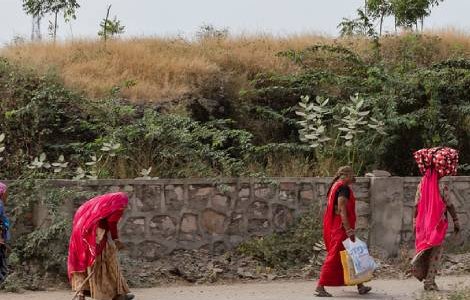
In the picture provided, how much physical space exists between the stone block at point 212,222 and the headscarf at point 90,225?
3041mm

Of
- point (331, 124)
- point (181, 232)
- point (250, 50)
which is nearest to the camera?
point (181, 232)

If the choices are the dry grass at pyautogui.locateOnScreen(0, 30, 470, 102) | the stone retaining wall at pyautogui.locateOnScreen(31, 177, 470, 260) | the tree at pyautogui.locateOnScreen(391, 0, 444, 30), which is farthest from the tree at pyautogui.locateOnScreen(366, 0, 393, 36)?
the stone retaining wall at pyautogui.locateOnScreen(31, 177, 470, 260)

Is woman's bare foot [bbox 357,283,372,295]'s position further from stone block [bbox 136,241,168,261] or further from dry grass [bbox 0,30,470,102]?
dry grass [bbox 0,30,470,102]

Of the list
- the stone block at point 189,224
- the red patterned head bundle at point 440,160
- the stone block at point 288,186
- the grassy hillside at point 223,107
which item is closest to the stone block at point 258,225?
the stone block at point 288,186

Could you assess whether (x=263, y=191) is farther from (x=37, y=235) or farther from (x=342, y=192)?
(x=37, y=235)

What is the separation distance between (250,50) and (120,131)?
5.50 m

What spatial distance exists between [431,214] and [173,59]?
24.9 feet

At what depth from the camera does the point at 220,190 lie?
11.0m

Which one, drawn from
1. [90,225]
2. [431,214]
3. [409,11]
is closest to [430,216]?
[431,214]

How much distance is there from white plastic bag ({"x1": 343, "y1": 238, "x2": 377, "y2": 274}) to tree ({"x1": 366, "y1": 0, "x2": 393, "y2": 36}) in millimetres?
16145

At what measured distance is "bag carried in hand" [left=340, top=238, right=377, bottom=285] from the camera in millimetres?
9055

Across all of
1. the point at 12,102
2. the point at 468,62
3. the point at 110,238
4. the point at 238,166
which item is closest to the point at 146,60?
the point at 12,102

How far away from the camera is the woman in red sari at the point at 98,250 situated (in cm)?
805

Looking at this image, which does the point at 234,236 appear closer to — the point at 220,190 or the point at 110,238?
the point at 220,190
